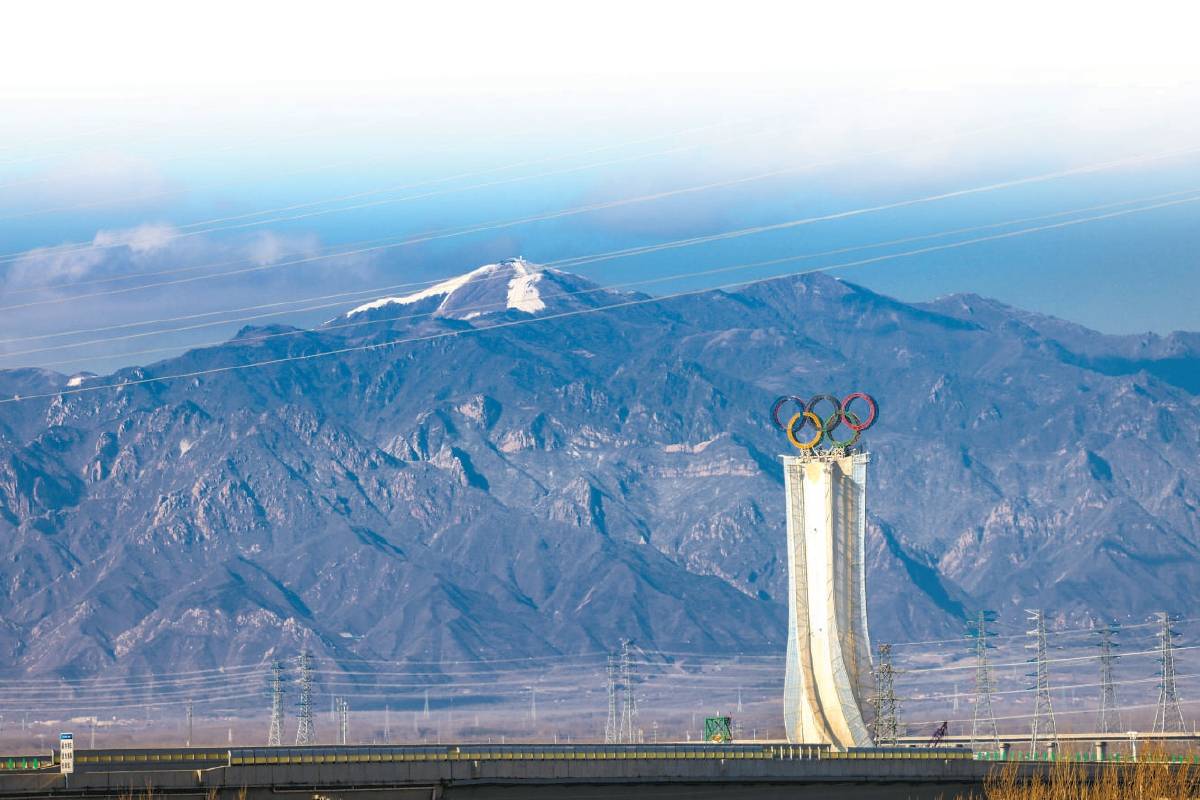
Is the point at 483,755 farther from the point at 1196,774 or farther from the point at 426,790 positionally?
the point at 1196,774

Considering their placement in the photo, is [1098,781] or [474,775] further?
[1098,781]

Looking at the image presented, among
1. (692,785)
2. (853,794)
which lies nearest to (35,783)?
(692,785)

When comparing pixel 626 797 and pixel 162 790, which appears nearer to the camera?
pixel 162 790

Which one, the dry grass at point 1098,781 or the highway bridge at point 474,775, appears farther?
the highway bridge at point 474,775

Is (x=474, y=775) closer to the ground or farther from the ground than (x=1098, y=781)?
farther from the ground

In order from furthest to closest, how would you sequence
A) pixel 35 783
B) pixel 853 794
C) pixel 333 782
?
1. pixel 853 794
2. pixel 333 782
3. pixel 35 783
